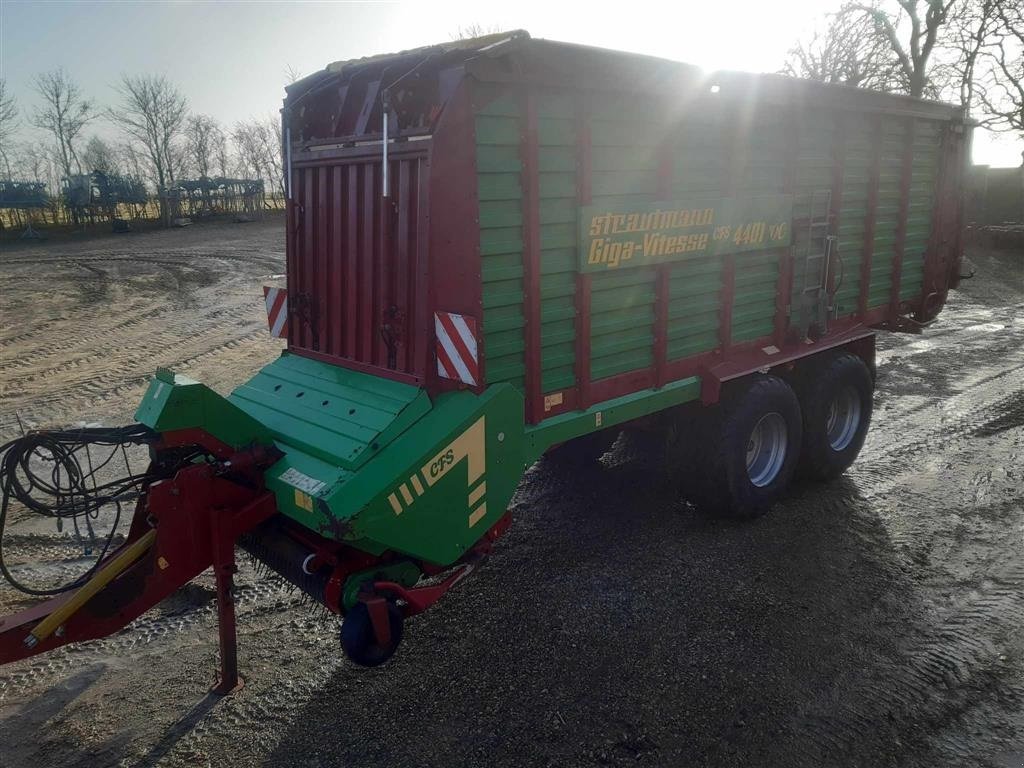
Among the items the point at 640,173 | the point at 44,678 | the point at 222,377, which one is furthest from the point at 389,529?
the point at 222,377

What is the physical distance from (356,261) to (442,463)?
126 cm

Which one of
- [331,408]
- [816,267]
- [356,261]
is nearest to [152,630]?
[331,408]

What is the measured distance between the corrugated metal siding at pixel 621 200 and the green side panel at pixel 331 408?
1.12 metres

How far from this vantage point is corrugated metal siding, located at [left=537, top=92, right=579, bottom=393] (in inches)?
141

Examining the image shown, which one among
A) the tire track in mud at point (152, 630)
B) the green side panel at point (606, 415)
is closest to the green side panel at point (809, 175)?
the green side panel at point (606, 415)

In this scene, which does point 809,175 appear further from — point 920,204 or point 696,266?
point 920,204

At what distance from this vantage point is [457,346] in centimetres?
338

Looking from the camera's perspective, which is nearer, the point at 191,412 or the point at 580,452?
the point at 191,412

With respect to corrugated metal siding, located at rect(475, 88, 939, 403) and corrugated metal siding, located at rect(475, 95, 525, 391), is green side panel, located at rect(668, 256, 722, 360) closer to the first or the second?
corrugated metal siding, located at rect(475, 88, 939, 403)

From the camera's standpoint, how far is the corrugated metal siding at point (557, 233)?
11.7ft

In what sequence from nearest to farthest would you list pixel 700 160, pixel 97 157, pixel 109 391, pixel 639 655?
1. pixel 639 655
2. pixel 700 160
3. pixel 109 391
4. pixel 97 157

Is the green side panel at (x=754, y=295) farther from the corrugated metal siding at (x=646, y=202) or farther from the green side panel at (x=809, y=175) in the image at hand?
the green side panel at (x=809, y=175)

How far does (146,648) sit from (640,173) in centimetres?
360

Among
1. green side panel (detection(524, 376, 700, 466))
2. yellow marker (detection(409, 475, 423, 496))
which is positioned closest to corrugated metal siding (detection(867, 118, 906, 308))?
green side panel (detection(524, 376, 700, 466))
